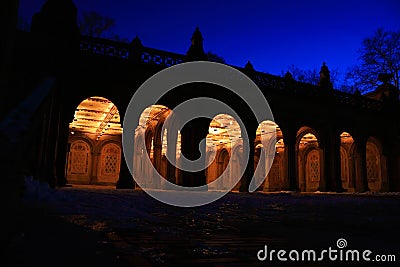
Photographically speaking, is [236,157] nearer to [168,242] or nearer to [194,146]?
[194,146]

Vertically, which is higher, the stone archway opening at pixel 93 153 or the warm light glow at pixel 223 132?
the warm light glow at pixel 223 132

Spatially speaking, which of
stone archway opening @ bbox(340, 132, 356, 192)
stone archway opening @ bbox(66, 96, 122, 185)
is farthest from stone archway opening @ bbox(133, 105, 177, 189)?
stone archway opening @ bbox(340, 132, 356, 192)

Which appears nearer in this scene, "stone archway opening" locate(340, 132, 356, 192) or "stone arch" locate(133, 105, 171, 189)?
"stone arch" locate(133, 105, 171, 189)

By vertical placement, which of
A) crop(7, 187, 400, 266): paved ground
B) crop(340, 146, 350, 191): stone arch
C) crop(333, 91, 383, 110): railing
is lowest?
crop(7, 187, 400, 266): paved ground

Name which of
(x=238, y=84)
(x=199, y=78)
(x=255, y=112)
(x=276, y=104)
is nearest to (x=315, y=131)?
(x=276, y=104)

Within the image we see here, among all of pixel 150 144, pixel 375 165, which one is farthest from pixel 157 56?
pixel 375 165

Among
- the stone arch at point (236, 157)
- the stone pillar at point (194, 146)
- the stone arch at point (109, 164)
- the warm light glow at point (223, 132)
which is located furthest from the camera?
the stone arch at point (236, 157)

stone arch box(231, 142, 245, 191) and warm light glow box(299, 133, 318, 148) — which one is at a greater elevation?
warm light glow box(299, 133, 318, 148)

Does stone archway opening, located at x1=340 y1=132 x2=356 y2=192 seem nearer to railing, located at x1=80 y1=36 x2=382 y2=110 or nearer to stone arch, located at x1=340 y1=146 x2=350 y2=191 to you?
stone arch, located at x1=340 y1=146 x2=350 y2=191

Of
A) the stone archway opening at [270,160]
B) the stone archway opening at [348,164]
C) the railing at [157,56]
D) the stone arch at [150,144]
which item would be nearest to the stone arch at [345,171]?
the stone archway opening at [348,164]

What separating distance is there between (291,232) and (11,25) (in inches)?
143

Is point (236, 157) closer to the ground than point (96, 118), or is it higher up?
closer to the ground

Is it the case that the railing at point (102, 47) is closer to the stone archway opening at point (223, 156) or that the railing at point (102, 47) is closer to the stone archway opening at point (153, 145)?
the stone archway opening at point (153, 145)

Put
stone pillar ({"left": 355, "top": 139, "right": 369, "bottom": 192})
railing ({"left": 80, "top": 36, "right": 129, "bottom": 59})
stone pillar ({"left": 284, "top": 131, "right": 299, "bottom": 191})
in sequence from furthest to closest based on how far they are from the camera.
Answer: stone pillar ({"left": 355, "top": 139, "right": 369, "bottom": 192}), stone pillar ({"left": 284, "top": 131, "right": 299, "bottom": 191}), railing ({"left": 80, "top": 36, "right": 129, "bottom": 59})
